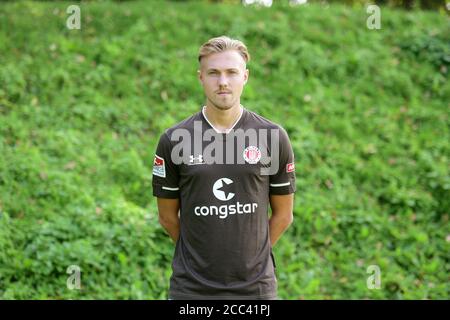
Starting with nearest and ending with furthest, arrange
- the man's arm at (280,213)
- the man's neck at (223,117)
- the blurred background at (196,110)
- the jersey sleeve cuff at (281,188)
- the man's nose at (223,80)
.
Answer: the man's nose at (223,80) → the man's neck at (223,117) → the jersey sleeve cuff at (281,188) → the man's arm at (280,213) → the blurred background at (196,110)

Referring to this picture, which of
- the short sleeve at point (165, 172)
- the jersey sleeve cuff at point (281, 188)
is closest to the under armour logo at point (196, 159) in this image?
the short sleeve at point (165, 172)

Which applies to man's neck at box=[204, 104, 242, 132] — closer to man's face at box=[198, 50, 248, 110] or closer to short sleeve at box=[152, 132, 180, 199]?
man's face at box=[198, 50, 248, 110]

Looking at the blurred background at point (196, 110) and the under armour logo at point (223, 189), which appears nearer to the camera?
the under armour logo at point (223, 189)

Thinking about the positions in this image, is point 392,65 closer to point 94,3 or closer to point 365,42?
point 365,42

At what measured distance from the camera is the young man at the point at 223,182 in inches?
129

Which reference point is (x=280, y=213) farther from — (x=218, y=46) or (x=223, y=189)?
(x=218, y=46)

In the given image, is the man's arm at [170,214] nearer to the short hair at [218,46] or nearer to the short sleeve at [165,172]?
the short sleeve at [165,172]

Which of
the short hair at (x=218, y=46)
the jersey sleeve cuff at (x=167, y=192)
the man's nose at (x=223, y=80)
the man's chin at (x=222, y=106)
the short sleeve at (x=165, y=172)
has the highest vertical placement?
the short hair at (x=218, y=46)

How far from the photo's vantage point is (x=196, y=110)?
27.0 ft

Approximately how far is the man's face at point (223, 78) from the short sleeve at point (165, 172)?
38 cm

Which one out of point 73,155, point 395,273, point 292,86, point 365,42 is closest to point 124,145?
point 73,155

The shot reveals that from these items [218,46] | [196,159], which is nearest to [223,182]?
[196,159]

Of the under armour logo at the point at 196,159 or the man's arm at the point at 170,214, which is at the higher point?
the under armour logo at the point at 196,159

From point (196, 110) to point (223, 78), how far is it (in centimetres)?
499
